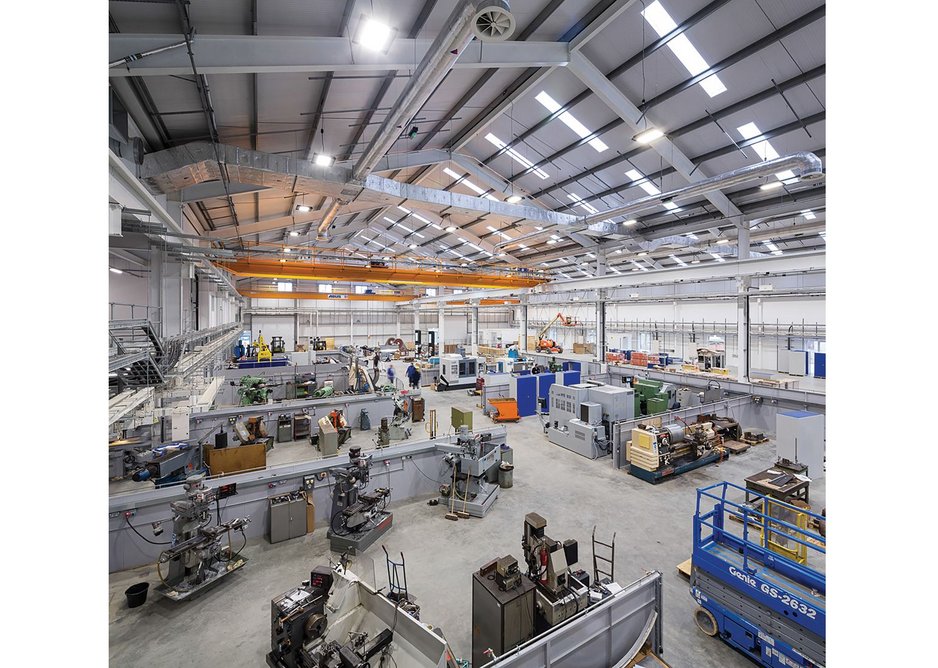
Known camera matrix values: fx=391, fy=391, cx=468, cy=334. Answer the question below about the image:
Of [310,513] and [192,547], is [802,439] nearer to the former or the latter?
[310,513]

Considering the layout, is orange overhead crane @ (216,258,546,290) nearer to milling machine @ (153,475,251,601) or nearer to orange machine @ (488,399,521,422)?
orange machine @ (488,399,521,422)

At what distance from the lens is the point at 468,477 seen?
7.16 m

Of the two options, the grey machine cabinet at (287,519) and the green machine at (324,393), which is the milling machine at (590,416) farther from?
the green machine at (324,393)

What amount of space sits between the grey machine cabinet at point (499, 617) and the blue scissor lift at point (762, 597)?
2.14m

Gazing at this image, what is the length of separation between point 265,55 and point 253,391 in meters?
10.2

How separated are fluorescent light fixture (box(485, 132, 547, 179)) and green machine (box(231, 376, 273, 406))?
9981 mm

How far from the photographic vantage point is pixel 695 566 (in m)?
4.59

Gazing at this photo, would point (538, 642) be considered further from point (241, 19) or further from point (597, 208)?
point (597, 208)

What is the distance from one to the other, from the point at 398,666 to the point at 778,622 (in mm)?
3734

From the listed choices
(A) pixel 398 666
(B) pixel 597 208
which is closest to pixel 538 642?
(A) pixel 398 666

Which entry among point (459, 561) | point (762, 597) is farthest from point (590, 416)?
point (762, 597)

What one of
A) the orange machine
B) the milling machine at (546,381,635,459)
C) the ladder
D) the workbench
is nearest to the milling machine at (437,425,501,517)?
the ladder

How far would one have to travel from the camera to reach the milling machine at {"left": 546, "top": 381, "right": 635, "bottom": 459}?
975cm

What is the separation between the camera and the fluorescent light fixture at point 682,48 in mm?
5941
